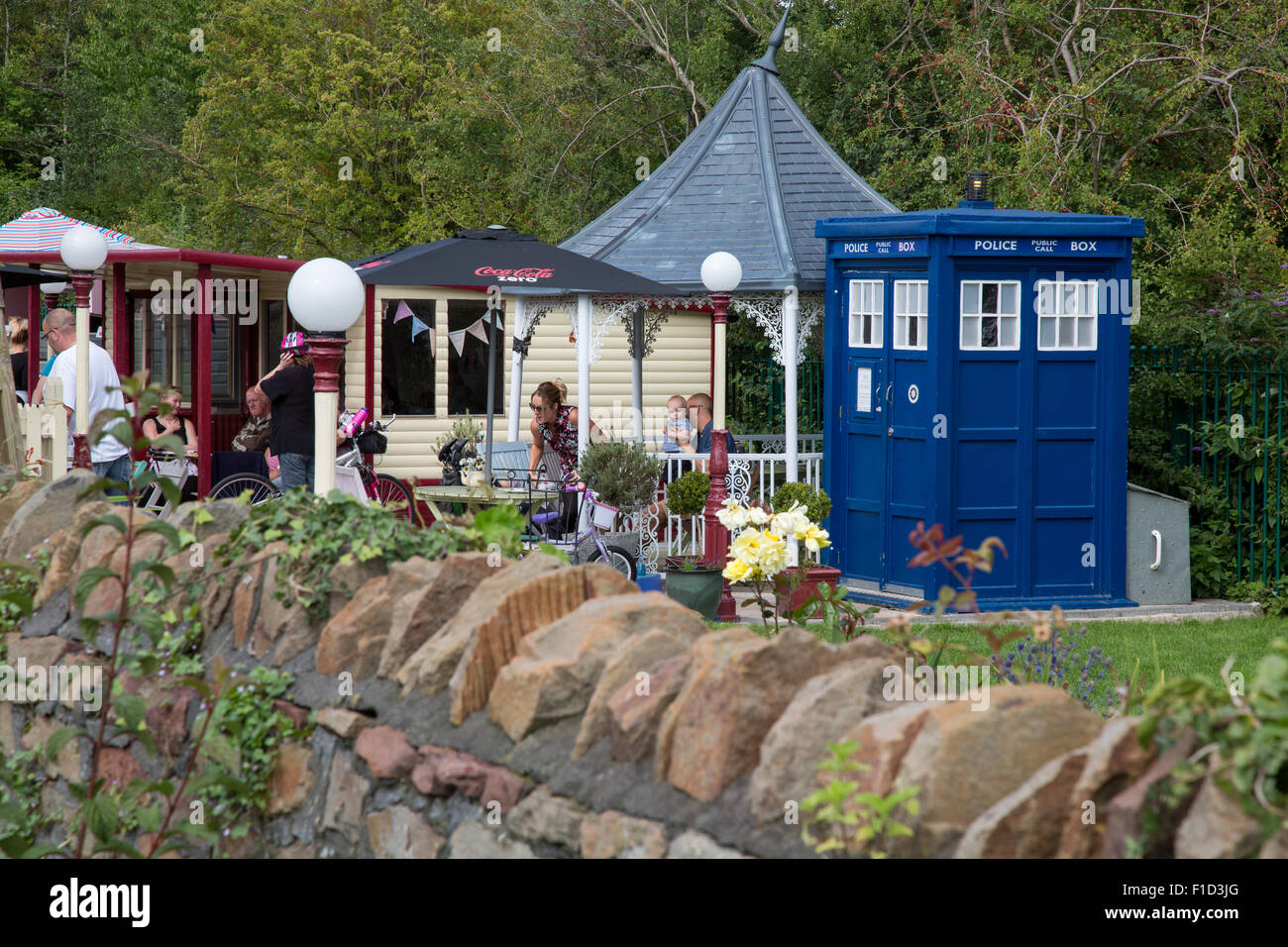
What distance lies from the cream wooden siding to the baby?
3077 millimetres

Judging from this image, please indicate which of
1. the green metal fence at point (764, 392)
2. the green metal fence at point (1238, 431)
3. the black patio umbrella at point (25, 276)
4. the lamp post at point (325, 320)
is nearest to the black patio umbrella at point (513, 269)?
the green metal fence at point (764, 392)

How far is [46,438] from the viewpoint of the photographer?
27.0 ft

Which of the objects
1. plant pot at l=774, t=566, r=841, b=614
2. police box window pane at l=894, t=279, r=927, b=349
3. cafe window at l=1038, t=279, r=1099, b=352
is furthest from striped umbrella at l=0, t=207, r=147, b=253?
cafe window at l=1038, t=279, r=1099, b=352

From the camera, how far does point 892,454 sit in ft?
33.8

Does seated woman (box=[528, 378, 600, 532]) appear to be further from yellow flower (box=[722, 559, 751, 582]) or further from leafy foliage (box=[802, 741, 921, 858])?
leafy foliage (box=[802, 741, 921, 858])

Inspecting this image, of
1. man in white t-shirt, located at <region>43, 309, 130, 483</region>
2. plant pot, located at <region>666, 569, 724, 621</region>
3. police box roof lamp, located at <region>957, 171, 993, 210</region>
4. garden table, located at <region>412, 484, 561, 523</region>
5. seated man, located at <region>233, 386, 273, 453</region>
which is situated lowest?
plant pot, located at <region>666, 569, 724, 621</region>

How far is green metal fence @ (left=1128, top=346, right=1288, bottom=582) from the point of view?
33.7ft

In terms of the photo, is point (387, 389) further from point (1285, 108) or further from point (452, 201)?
point (1285, 108)

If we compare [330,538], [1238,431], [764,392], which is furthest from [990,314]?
[330,538]

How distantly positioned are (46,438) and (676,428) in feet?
19.5

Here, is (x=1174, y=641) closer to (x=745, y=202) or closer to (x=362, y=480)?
(x=745, y=202)
